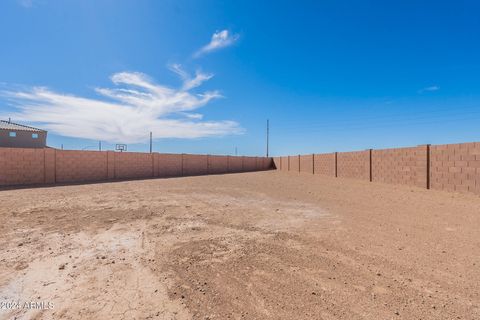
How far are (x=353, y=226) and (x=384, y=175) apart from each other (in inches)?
372

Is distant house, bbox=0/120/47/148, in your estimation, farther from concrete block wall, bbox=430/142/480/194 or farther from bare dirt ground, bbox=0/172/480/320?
concrete block wall, bbox=430/142/480/194

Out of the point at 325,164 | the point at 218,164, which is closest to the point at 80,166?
the point at 218,164

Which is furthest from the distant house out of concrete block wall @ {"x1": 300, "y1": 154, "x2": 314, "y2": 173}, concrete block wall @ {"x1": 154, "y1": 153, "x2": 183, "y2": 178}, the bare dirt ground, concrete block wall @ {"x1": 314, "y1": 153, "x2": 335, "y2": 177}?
concrete block wall @ {"x1": 314, "y1": 153, "x2": 335, "y2": 177}

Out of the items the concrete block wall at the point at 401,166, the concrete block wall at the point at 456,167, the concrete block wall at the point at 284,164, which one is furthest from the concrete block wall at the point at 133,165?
the concrete block wall at the point at 456,167

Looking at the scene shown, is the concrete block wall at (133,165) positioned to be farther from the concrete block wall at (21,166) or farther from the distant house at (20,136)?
the distant house at (20,136)

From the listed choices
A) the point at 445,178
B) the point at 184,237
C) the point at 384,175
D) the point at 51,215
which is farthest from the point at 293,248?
the point at 384,175

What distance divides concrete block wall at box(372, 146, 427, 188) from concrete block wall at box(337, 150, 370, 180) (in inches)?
21.8

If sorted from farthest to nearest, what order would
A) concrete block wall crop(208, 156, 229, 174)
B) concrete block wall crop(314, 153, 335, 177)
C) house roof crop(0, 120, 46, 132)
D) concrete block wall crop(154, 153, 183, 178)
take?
1. concrete block wall crop(208, 156, 229, 174)
2. house roof crop(0, 120, 46, 132)
3. concrete block wall crop(154, 153, 183, 178)
4. concrete block wall crop(314, 153, 335, 177)

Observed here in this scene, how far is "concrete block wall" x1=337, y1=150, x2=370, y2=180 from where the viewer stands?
14.2 metres

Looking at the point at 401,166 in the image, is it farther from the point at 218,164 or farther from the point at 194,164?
the point at 218,164

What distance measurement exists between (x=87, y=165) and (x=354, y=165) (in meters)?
17.4

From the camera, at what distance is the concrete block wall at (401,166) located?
10.4m

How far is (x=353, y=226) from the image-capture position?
16.3 feet

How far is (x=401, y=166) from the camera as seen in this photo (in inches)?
455
